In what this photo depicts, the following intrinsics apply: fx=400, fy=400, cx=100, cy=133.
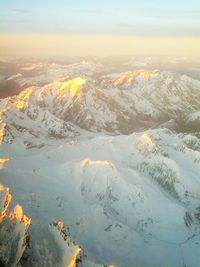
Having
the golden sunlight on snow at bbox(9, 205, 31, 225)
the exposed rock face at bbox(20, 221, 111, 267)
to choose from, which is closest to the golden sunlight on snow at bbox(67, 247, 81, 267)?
the exposed rock face at bbox(20, 221, 111, 267)

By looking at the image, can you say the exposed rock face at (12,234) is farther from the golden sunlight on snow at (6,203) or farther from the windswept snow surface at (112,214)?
the windswept snow surface at (112,214)

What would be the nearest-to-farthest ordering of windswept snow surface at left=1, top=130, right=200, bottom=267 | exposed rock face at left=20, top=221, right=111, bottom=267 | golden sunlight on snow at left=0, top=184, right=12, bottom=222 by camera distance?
exposed rock face at left=20, top=221, right=111, bottom=267 → golden sunlight on snow at left=0, top=184, right=12, bottom=222 → windswept snow surface at left=1, top=130, right=200, bottom=267

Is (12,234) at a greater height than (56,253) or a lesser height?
lesser

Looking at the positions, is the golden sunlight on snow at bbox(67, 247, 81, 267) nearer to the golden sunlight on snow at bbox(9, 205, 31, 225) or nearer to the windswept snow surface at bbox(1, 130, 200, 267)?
the windswept snow surface at bbox(1, 130, 200, 267)

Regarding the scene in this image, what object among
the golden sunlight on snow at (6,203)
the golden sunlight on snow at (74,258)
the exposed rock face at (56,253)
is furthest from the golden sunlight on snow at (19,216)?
the golden sunlight on snow at (74,258)

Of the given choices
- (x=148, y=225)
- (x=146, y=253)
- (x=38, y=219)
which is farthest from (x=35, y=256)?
(x=148, y=225)

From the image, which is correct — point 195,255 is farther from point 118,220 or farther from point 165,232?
point 118,220

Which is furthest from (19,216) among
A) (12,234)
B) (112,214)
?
(112,214)

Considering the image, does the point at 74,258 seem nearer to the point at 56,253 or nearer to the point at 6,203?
the point at 56,253
